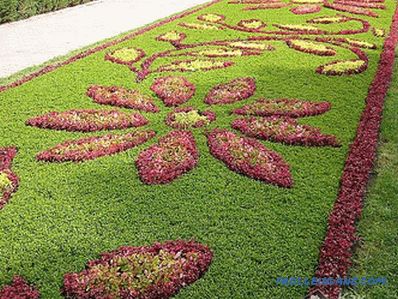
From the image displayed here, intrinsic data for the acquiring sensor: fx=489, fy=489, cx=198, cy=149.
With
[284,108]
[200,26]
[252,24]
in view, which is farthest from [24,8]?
[284,108]

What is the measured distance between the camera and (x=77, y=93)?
268 inches

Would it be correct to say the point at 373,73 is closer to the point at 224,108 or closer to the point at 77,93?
the point at 224,108

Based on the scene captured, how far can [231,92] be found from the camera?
664cm

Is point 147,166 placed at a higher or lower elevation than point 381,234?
higher

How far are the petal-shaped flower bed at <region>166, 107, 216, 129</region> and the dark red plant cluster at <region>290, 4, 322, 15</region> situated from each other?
727cm

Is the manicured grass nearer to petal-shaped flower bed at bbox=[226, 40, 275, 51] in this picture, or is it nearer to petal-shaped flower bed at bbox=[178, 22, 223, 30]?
petal-shaped flower bed at bbox=[226, 40, 275, 51]

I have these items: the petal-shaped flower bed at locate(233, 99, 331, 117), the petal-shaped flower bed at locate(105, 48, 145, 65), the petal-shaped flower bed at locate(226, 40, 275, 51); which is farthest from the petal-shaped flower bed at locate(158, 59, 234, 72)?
the petal-shaped flower bed at locate(233, 99, 331, 117)

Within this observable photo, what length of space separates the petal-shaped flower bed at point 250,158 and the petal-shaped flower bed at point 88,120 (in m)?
1.02

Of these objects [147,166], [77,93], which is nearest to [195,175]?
[147,166]

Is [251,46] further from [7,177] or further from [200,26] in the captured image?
[7,177]

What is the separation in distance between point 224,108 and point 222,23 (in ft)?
18.1

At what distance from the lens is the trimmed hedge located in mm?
12293

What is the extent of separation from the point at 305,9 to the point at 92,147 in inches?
353

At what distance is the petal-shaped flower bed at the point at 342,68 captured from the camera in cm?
752
